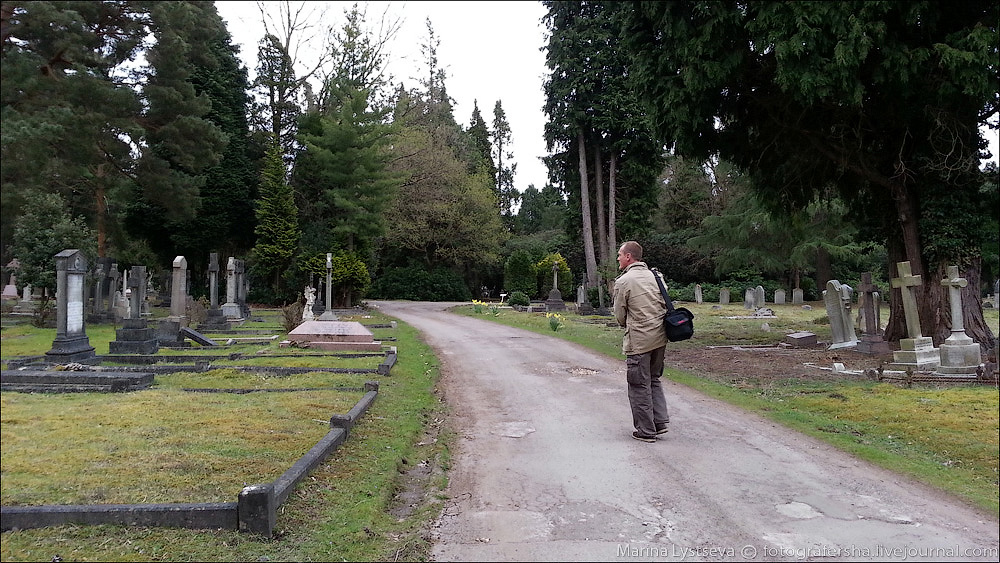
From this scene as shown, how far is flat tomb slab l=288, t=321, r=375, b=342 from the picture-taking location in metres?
13.5

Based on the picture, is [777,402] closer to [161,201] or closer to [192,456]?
[192,456]

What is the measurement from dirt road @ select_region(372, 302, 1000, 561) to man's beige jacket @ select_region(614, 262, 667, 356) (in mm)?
920

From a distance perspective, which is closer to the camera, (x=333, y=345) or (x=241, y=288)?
(x=333, y=345)

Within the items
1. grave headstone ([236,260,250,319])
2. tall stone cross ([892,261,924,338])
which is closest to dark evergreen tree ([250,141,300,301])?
grave headstone ([236,260,250,319])

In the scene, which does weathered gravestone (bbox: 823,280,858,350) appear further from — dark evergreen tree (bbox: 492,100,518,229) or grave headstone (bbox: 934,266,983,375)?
dark evergreen tree (bbox: 492,100,518,229)

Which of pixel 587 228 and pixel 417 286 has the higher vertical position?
pixel 587 228

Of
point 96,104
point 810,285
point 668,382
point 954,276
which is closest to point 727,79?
point 954,276

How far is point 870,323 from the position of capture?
1301 cm

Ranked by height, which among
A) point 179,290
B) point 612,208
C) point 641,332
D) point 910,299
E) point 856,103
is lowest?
point 641,332

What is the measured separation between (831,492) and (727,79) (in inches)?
385

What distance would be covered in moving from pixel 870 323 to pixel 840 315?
27.4 inches

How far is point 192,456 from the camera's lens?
15.2 feet

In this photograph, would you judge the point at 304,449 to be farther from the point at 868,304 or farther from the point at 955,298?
the point at 868,304

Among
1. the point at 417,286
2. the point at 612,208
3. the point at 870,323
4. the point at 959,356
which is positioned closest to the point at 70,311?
the point at 959,356
